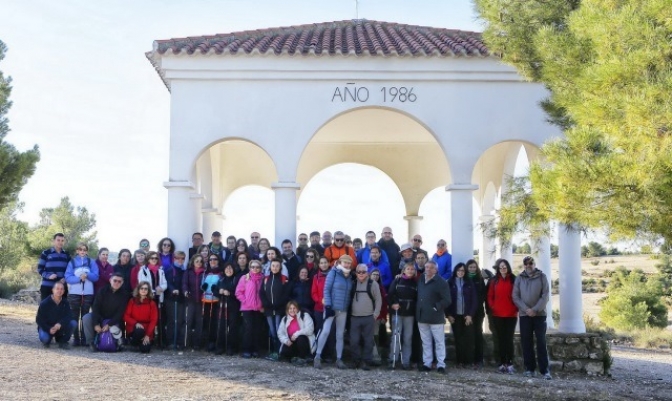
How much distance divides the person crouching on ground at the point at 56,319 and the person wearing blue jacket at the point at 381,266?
4.31m

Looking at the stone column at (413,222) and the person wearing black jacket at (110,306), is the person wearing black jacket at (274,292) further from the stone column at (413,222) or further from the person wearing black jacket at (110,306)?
the stone column at (413,222)

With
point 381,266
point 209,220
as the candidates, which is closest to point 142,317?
point 381,266

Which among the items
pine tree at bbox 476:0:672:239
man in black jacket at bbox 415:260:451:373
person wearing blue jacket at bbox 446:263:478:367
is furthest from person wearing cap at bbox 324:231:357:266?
pine tree at bbox 476:0:672:239

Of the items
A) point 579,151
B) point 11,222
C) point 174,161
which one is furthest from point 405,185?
point 11,222

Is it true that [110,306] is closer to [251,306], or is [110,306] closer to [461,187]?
[251,306]

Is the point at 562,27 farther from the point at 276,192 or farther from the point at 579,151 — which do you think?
the point at 276,192

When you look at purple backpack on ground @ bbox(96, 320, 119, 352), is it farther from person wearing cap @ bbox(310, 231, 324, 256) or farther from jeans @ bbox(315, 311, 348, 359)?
person wearing cap @ bbox(310, 231, 324, 256)

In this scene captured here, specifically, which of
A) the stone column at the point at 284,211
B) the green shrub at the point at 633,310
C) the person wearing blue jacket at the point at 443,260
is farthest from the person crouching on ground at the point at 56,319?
the green shrub at the point at 633,310

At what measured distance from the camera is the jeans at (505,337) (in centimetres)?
932

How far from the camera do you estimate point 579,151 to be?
623 centimetres

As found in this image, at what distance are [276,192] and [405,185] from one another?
255 inches

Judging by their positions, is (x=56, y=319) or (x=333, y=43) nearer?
(x=56, y=319)

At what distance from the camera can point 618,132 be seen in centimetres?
579

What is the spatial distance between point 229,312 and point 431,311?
2833mm
